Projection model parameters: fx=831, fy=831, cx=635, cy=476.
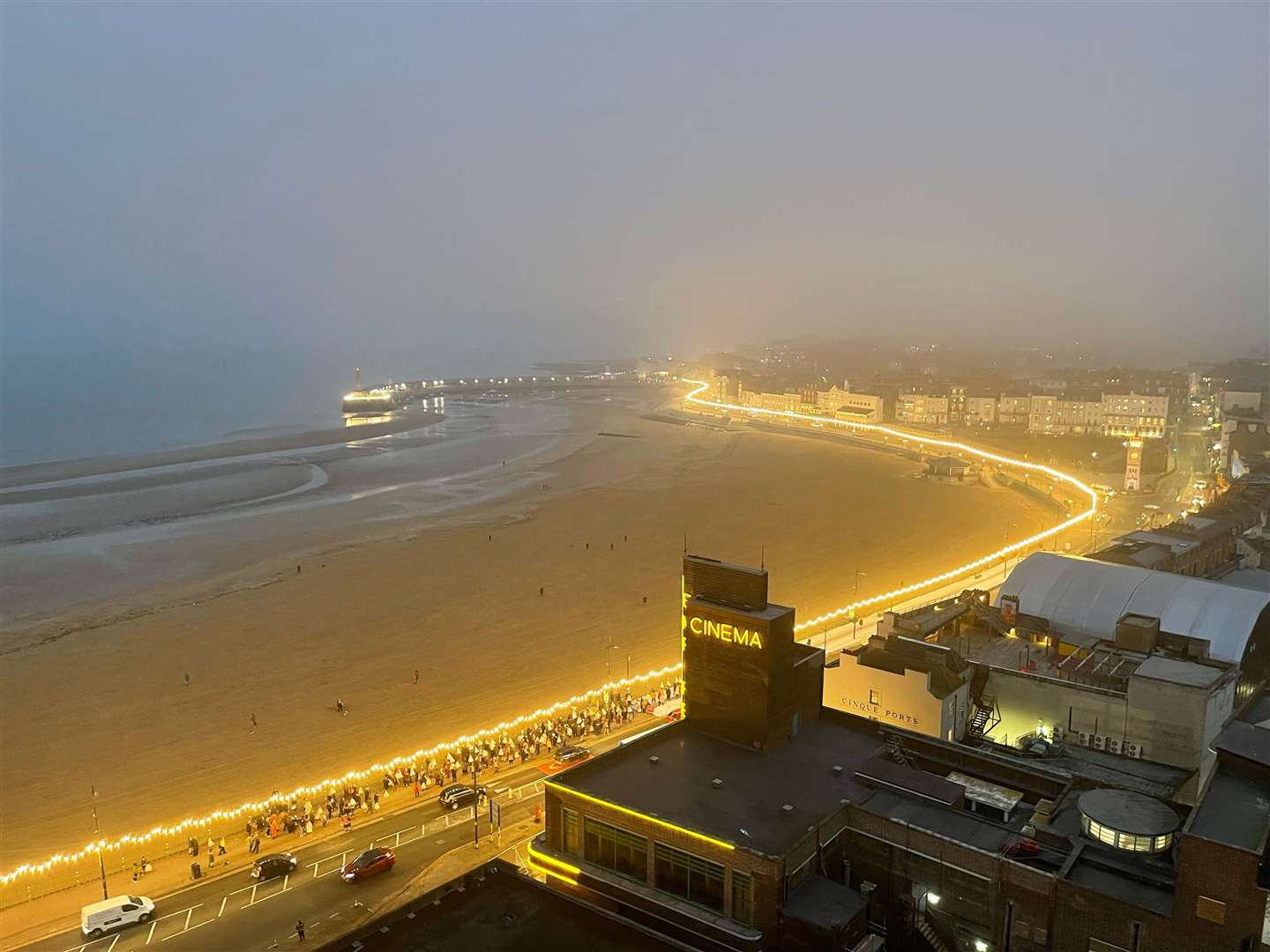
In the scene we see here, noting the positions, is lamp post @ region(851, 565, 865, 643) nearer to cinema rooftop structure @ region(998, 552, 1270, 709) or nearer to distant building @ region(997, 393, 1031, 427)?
cinema rooftop structure @ region(998, 552, 1270, 709)

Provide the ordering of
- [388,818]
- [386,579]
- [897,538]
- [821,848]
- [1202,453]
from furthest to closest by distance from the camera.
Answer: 1. [1202,453]
2. [897,538]
3. [386,579]
4. [388,818]
5. [821,848]

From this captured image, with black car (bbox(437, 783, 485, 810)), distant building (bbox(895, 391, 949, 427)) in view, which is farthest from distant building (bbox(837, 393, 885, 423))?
black car (bbox(437, 783, 485, 810))

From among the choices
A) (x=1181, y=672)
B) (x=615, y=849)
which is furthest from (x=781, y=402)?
(x=615, y=849)

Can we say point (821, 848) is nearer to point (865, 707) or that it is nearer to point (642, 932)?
point (642, 932)

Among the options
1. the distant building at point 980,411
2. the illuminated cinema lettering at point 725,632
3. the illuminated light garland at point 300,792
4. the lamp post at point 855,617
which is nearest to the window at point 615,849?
the illuminated cinema lettering at point 725,632

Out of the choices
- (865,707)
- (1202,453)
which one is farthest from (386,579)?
(1202,453)

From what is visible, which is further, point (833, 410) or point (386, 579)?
point (833, 410)

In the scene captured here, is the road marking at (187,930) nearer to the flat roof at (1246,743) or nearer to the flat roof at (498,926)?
the flat roof at (498,926)
